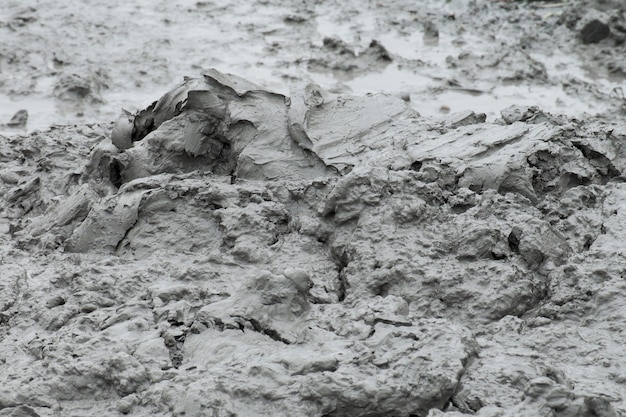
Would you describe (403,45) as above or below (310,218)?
below

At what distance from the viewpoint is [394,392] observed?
2553mm

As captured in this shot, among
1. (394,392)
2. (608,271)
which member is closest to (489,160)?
(608,271)

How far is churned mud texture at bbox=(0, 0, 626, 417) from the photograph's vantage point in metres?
2.66

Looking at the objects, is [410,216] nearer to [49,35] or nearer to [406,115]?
[406,115]

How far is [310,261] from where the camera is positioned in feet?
11.7

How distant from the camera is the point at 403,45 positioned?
7.96 meters

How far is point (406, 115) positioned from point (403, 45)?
3.69 metres

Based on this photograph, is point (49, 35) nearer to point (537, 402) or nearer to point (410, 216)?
point (410, 216)

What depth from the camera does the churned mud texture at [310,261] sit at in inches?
105

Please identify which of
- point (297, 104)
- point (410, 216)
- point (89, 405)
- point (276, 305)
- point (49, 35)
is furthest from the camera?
point (49, 35)

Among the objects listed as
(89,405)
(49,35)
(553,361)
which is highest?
(553,361)

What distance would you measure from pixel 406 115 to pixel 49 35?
4.60 meters

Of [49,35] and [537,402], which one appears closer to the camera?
[537,402]

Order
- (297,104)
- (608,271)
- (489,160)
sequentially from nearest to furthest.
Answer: (608,271) → (489,160) → (297,104)
